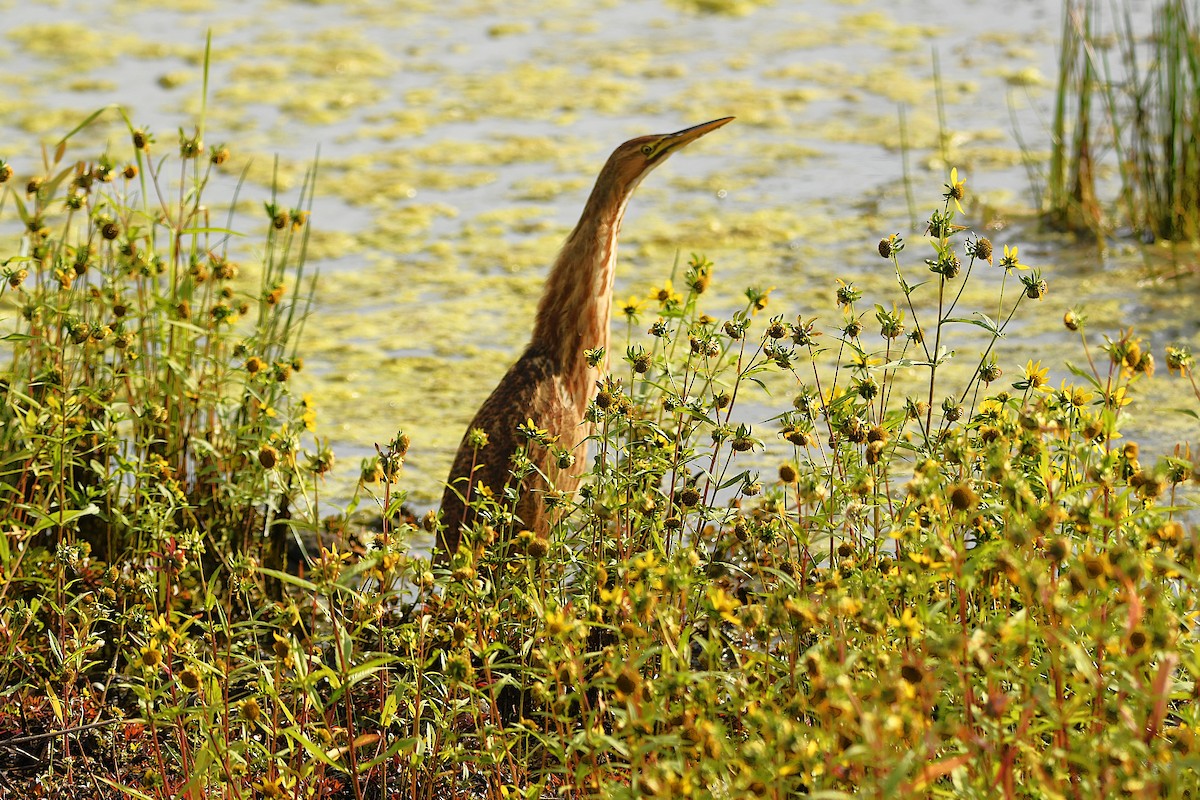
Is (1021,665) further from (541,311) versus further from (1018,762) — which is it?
(541,311)

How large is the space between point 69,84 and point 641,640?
695cm

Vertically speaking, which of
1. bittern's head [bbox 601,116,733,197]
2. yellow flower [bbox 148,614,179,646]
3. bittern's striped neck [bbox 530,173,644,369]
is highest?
bittern's head [bbox 601,116,733,197]

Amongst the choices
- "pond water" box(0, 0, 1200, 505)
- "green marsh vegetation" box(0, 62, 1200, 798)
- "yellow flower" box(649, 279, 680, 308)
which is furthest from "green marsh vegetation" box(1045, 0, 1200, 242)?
"yellow flower" box(649, 279, 680, 308)

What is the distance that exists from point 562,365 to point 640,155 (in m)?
0.57

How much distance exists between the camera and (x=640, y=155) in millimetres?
3803

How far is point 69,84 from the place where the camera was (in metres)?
8.25

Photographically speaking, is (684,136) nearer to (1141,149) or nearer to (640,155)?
(640,155)

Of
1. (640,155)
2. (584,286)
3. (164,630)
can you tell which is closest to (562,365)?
(584,286)

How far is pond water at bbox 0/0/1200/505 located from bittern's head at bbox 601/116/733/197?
3.94 feet

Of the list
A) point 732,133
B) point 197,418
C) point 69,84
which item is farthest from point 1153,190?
point 69,84

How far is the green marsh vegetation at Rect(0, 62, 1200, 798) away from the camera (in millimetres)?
1972

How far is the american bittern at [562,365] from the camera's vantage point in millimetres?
3488

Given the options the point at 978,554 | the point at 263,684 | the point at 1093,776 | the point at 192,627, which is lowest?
the point at 192,627

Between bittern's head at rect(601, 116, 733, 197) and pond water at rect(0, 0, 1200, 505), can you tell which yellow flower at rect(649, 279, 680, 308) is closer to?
bittern's head at rect(601, 116, 733, 197)
